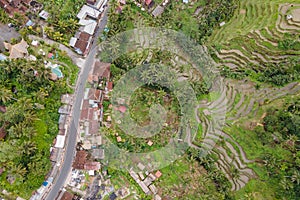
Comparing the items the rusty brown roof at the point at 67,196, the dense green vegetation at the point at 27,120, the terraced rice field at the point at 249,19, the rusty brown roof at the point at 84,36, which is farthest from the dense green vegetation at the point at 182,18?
the rusty brown roof at the point at 67,196

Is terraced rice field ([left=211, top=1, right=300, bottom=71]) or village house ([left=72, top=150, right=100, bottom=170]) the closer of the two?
village house ([left=72, top=150, right=100, bottom=170])

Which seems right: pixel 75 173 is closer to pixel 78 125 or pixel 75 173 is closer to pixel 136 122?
pixel 78 125

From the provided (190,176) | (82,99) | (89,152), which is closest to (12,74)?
(82,99)

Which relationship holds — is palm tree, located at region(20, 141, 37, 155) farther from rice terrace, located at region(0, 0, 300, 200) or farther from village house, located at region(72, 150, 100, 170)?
village house, located at region(72, 150, 100, 170)

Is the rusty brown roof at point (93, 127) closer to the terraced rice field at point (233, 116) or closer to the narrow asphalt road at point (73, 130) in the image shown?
the narrow asphalt road at point (73, 130)

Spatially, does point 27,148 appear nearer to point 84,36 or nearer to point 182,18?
point 84,36

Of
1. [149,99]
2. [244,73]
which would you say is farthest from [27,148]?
[244,73]

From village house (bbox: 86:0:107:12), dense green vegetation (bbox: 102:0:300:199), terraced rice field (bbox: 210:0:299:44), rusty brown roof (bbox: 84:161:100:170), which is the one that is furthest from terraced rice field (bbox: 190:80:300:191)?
village house (bbox: 86:0:107:12)
